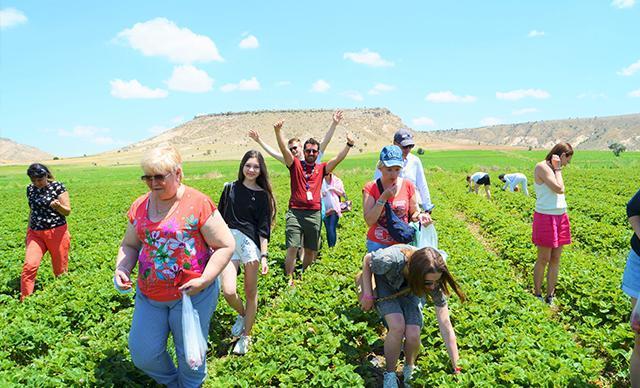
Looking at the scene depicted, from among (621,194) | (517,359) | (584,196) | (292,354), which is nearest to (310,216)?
(292,354)

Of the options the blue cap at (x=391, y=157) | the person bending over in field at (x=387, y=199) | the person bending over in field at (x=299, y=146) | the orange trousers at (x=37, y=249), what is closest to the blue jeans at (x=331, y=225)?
the person bending over in field at (x=299, y=146)

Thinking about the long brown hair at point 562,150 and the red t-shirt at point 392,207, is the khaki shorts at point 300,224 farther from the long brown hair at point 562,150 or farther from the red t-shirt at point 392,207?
the long brown hair at point 562,150

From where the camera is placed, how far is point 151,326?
10.6 ft

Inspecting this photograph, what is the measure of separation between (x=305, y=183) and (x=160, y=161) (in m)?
3.24


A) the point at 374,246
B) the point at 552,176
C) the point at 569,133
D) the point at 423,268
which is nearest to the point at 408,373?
the point at 423,268

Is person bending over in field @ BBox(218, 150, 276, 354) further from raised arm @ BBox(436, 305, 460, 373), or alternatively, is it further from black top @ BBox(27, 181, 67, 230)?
black top @ BBox(27, 181, 67, 230)

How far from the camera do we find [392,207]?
4125 millimetres

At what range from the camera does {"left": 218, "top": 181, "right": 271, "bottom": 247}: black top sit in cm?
459

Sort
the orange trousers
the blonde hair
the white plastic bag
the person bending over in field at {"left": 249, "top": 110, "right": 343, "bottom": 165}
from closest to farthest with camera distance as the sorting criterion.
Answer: the blonde hair
the white plastic bag
the person bending over in field at {"left": 249, "top": 110, "right": 343, "bottom": 165}
the orange trousers

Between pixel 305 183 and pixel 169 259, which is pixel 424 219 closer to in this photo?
pixel 305 183

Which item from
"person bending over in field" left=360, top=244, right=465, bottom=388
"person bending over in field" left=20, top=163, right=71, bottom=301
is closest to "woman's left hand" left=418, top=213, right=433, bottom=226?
"person bending over in field" left=360, top=244, right=465, bottom=388

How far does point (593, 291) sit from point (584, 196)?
13053 millimetres

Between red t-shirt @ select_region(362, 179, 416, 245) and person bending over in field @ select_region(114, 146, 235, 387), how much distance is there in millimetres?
1544

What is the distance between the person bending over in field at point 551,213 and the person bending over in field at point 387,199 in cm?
243
